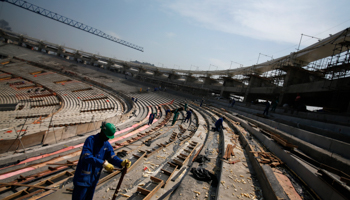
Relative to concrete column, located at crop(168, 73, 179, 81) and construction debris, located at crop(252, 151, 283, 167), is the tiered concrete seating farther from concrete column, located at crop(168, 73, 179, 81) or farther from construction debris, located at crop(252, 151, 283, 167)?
concrete column, located at crop(168, 73, 179, 81)

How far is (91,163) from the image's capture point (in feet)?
8.75

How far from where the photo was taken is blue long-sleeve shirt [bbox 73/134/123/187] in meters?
2.69

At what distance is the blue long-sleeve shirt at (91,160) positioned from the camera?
2.69 metres

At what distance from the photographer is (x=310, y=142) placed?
7.17 metres

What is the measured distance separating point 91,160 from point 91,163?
0.05 metres

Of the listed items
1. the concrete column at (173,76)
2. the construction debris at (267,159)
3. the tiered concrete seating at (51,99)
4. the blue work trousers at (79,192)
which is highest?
the concrete column at (173,76)

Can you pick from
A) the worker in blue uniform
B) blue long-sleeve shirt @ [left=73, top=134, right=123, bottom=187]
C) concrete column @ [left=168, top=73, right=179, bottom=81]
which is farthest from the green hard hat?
concrete column @ [left=168, top=73, right=179, bottom=81]

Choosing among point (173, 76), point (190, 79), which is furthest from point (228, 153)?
point (173, 76)

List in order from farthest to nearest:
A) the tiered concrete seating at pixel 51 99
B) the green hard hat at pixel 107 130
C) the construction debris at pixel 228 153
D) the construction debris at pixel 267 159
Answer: the tiered concrete seating at pixel 51 99 < the construction debris at pixel 228 153 < the construction debris at pixel 267 159 < the green hard hat at pixel 107 130

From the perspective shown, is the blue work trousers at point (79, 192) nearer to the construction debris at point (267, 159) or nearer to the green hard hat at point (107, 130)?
the green hard hat at point (107, 130)

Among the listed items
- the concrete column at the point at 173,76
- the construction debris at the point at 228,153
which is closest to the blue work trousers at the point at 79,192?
the construction debris at the point at 228,153

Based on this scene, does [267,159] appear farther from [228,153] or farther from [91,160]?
[91,160]

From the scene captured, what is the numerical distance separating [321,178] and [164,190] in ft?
13.0

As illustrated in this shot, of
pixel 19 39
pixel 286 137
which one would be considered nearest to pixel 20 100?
pixel 286 137
